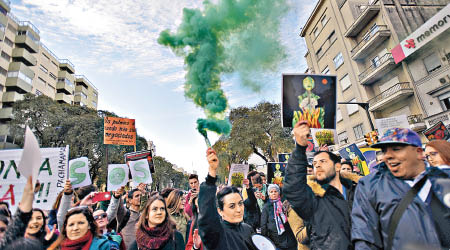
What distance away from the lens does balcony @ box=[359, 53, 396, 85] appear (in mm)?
18000

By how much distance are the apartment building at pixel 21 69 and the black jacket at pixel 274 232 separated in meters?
35.0

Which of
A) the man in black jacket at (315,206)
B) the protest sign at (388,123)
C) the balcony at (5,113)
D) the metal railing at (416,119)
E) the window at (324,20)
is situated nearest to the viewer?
the man in black jacket at (315,206)

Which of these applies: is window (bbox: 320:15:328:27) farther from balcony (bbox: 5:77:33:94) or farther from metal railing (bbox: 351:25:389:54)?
balcony (bbox: 5:77:33:94)

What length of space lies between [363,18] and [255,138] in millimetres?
13703

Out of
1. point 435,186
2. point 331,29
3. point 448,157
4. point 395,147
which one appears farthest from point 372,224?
point 331,29

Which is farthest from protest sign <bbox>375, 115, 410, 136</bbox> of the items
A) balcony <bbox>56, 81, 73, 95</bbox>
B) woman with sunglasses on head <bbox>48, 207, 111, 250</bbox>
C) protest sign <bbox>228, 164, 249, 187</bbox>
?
balcony <bbox>56, 81, 73, 95</bbox>

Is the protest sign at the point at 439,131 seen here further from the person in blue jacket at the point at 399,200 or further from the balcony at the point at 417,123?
the balcony at the point at 417,123

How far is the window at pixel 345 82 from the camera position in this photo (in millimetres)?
22125

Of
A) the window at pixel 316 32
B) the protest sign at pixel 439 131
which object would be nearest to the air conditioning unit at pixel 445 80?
the protest sign at pixel 439 131

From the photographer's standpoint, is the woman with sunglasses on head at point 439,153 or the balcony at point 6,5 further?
the balcony at point 6,5

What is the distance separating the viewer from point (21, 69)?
3116 centimetres

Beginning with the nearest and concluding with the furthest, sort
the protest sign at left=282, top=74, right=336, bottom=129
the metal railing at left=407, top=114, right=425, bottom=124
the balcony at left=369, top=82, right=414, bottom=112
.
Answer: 1. the protest sign at left=282, top=74, right=336, bottom=129
2. the metal railing at left=407, top=114, right=425, bottom=124
3. the balcony at left=369, top=82, right=414, bottom=112

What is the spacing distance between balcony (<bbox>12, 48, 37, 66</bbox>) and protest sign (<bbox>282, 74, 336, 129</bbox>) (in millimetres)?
40906

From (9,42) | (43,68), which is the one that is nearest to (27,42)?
(9,42)
